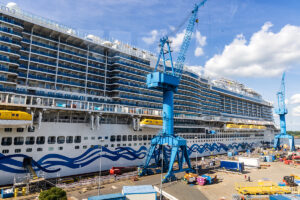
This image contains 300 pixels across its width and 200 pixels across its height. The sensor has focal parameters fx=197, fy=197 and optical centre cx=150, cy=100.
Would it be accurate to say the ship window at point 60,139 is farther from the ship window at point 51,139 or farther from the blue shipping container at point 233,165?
the blue shipping container at point 233,165

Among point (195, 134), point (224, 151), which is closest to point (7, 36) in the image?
point (195, 134)

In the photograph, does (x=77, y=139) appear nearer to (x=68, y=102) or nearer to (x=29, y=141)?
(x=68, y=102)

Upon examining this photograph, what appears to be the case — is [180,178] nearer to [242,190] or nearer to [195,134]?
[242,190]

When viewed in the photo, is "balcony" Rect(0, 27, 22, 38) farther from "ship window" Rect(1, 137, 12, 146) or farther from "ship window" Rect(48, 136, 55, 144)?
"ship window" Rect(48, 136, 55, 144)

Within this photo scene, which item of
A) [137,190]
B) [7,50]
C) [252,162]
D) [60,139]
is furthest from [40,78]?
[252,162]

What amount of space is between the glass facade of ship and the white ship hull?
14.2ft

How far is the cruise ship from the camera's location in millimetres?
31484

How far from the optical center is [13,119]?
93.1 feet

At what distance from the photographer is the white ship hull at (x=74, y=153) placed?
30450 mm

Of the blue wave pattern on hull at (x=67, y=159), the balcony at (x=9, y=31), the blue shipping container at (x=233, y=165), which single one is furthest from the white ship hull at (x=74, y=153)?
the blue shipping container at (x=233, y=165)

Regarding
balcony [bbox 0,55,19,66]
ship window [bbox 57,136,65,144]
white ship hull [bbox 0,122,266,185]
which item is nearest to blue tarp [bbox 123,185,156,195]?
Result: white ship hull [bbox 0,122,266,185]

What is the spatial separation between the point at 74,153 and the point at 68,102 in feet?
31.4

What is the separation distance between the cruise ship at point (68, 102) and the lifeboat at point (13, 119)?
0.11m

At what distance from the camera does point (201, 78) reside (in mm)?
83500
